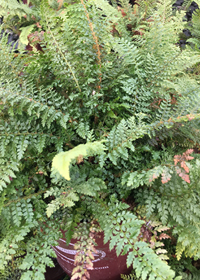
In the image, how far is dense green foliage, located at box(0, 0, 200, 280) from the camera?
710mm

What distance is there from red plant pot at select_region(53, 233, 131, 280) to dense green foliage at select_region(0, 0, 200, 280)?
140 mm

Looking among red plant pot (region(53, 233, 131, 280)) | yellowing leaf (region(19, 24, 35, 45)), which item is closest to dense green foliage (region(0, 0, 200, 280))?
red plant pot (region(53, 233, 131, 280))

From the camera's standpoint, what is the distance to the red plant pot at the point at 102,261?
862mm

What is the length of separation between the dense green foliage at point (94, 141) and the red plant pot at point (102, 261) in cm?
14

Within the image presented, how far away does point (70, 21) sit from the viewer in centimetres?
76

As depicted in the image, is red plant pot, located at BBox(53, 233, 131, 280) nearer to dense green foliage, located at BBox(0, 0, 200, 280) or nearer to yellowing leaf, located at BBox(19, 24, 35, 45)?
dense green foliage, located at BBox(0, 0, 200, 280)

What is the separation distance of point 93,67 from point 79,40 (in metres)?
0.12

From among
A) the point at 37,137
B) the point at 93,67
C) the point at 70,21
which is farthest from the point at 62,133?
the point at 70,21

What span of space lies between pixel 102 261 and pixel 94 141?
1.73 ft

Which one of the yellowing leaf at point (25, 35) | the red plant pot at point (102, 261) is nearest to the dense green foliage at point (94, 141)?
the red plant pot at point (102, 261)

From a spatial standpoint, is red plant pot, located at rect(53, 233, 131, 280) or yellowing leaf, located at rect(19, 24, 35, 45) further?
yellowing leaf, located at rect(19, 24, 35, 45)

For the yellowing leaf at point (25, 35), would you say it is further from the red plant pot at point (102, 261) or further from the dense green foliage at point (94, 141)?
the red plant pot at point (102, 261)

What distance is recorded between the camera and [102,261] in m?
0.91

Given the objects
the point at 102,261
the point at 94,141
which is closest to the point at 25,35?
the point at 94,141
